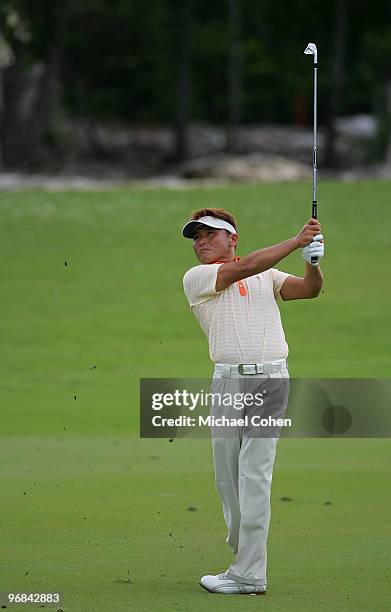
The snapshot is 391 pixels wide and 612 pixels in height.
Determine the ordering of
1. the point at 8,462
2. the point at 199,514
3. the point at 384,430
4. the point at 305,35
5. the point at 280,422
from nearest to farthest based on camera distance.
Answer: the point at 280,422, the point at 199,514, the point at 8,462, the point at 384,430, the point at 305,35

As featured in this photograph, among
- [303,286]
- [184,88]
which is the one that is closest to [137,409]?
[303,286]

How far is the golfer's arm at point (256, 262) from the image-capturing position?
6043 millimetres

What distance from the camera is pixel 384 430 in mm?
14148

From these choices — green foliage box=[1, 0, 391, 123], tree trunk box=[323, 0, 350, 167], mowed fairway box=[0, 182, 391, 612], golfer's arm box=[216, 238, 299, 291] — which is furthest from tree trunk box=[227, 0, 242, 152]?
golfer's arm box=[216, 238, 299, 291]

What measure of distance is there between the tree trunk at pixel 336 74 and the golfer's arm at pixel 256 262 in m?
41.3

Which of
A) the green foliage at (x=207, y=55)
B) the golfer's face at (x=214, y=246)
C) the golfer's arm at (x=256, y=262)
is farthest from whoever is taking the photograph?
the green foliage at (x=207, y=55)

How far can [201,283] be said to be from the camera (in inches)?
247

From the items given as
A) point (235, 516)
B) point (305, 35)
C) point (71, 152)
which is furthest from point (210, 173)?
point (235, 516)

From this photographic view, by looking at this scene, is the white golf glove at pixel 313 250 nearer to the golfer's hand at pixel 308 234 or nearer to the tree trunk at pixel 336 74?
the golfer's hand at pixel 308 234

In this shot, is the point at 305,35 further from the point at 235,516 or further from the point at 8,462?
the point at 235,516

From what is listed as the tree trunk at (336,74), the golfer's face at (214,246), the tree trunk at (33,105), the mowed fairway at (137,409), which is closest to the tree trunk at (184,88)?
the tree trunk at (336,74)

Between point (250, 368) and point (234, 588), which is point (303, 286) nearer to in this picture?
point (250, 368)

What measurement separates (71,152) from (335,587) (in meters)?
48.4

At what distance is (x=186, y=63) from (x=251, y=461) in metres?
47.6
